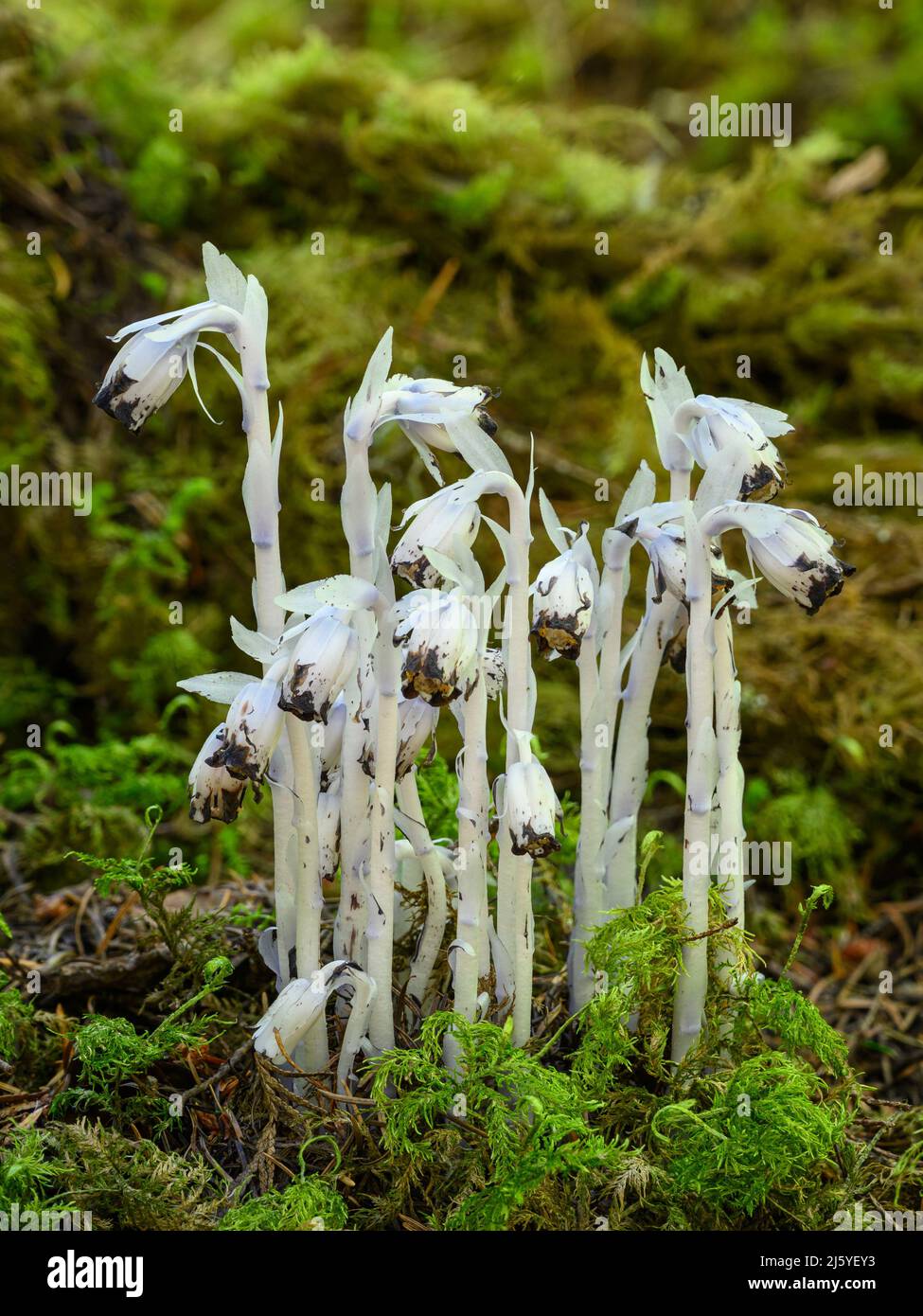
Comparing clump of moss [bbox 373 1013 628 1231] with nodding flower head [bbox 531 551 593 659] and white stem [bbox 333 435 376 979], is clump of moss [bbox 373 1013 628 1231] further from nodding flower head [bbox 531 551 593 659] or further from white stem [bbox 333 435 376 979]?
nodding flower head [bbox 531 551 593 659]

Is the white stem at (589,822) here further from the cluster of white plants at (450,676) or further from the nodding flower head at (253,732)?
the nodding flower head at (253,732)

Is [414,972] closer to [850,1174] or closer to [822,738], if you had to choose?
[850,1174]

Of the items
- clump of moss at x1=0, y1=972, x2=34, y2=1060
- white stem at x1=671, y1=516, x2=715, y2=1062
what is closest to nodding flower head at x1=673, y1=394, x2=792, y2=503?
white stem at x1=671, y1=516, x2=715, y2=1062

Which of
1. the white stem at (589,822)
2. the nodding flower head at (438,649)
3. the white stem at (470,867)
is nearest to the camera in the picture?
the nodding flower head at (438,649)

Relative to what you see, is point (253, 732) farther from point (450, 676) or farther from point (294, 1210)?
point (294, 1210)

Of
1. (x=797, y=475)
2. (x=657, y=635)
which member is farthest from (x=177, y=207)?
(x=657, y=635)

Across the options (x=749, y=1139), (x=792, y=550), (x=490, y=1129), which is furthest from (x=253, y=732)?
(x=749, y=1139)

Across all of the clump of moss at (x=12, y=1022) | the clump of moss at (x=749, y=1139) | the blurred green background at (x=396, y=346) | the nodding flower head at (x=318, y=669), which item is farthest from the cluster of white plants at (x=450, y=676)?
the blurred green background at (x=396, y=346)
